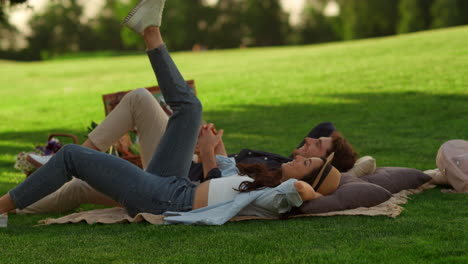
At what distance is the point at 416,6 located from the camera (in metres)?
47.6

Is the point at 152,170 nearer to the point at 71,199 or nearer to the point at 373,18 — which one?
the point at 71,199

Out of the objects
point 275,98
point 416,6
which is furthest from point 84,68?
point 416,6

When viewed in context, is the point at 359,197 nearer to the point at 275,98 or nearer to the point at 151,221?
the point at 151,221

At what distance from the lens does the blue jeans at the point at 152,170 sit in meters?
4.56

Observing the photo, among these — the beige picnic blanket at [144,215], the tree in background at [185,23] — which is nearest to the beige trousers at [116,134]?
the beige picnic blanket at [144,215]

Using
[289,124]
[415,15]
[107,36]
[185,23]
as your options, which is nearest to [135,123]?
[289,124]

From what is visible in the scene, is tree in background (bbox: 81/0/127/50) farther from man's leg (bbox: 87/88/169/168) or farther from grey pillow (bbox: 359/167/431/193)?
grey pillow (bbox: 359/167/431/193)

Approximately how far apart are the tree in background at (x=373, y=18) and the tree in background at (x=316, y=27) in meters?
10.4

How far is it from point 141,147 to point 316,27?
62.7m

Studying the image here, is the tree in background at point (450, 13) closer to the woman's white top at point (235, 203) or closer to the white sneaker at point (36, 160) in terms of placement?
the white sneaker at point (36, 160)

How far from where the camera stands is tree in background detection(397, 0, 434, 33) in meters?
47.6

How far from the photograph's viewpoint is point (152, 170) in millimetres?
4797

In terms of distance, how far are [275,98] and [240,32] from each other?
5905 centimetres

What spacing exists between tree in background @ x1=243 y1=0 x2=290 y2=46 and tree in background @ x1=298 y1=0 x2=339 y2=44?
2740 millimetres
